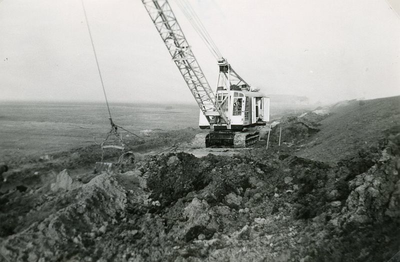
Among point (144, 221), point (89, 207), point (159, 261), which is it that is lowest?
point (159, 261)

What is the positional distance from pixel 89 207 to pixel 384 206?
594 cm

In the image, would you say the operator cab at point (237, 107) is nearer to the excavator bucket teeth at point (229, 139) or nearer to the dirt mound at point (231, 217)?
the excavator bucket teeth at point (229, 139)

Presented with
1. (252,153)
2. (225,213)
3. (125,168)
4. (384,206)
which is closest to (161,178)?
(125,168)

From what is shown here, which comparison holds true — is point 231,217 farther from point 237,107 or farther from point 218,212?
point 237,107

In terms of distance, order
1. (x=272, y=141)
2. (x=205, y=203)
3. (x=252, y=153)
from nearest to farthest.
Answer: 1. (x=205, y=203)
2. (x=252, y=153)
3. (x=272, y=141)

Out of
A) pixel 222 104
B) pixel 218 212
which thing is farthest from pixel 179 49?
pixel 218 212

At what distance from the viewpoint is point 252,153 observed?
9078 mm

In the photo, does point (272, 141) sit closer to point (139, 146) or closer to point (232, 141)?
point (232, 141)

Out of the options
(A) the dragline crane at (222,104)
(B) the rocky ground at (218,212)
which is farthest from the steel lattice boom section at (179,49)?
(B) the rocky ground at (218,212)

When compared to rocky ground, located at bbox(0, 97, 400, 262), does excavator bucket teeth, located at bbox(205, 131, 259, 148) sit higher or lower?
higher

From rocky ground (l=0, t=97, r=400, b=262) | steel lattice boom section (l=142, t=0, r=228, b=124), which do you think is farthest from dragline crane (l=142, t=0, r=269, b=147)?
rocky ground (l=0, t=97, r=400, b=262)

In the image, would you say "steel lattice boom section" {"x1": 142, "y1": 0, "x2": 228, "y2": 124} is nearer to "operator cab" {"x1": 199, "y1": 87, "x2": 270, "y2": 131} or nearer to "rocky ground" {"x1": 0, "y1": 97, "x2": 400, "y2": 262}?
"operator cab" {"x1": 199, "y1": 87, "x2": 270, "y2": 131}

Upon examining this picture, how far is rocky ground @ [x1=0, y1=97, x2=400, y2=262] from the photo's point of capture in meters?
4.75

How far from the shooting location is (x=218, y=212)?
5586 millimetres
